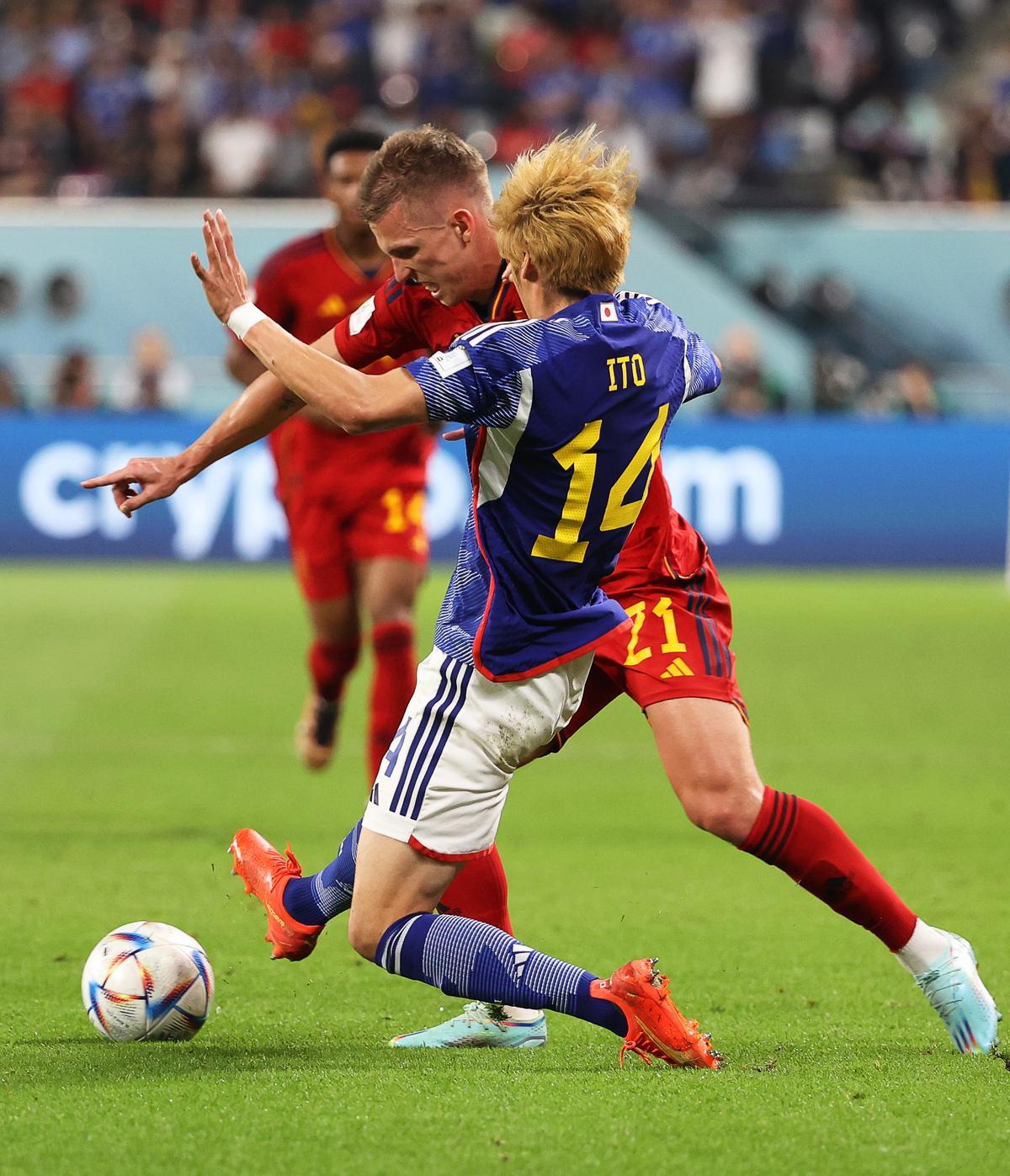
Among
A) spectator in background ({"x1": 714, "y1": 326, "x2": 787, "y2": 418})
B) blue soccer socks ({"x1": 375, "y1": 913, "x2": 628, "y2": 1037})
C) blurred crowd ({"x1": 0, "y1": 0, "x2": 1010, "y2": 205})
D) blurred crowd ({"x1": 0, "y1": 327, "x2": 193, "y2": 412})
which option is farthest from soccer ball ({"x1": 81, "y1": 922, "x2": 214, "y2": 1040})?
blurred crowd ({"x1": 0, "y1": 0, "x2": 1010, "y2": 205})

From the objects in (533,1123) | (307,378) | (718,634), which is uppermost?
(307,378)

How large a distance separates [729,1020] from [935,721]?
214 inches

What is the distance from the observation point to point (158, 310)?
62.5ft

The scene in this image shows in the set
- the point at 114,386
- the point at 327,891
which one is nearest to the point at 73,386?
the point at 114,386

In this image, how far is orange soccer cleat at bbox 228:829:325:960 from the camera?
4.25 metres

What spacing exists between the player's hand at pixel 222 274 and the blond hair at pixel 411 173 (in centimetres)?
32

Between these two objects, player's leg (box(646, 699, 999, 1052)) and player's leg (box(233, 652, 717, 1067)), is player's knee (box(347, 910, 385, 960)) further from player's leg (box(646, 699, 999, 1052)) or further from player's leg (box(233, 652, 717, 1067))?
player's leg (box(646, 699, 999, 1052))

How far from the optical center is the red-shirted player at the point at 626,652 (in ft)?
13.3

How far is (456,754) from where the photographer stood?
3854 millimetres

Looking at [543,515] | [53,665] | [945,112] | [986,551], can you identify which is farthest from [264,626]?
[945,112]

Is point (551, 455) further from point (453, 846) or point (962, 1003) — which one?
point (962, 1003)

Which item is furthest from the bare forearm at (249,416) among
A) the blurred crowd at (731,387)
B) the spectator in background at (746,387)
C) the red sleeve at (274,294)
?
the spectator in background at (746,387)

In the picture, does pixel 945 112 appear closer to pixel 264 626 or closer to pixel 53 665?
pixel 264 626

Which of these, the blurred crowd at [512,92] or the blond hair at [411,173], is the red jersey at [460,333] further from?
the blurred crowd at [512,92]
